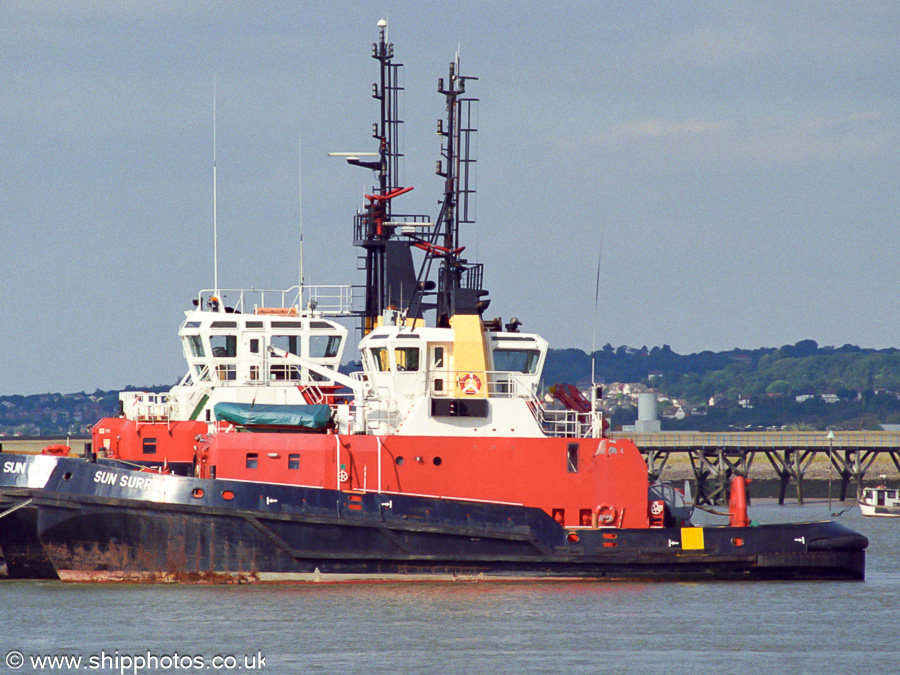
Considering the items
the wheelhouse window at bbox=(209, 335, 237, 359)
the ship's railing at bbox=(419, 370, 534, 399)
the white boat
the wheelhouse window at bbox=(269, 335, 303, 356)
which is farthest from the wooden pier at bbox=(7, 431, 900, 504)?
the ship's railing at bbox=(419, 370, 534, 399)

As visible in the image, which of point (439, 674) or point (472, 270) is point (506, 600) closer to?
point (439, 674)

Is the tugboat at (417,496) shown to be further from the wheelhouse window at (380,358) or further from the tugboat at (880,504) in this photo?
the tugboat at (880,504)

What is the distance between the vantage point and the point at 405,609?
20.7m

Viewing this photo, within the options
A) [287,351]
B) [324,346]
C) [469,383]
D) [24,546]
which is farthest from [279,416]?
[324,346]

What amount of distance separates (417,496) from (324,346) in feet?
22.3

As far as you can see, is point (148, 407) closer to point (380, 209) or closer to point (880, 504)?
point (380, 209)

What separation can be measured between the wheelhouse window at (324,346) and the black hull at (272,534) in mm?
6470

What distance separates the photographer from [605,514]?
23641mm

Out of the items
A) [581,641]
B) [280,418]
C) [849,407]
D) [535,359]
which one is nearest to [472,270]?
[535,359]

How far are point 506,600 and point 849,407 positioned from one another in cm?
12773

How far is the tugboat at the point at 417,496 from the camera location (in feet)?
73.9

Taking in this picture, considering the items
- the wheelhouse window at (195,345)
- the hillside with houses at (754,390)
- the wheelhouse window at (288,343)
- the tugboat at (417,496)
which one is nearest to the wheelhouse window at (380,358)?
the tugboat at (417,496)

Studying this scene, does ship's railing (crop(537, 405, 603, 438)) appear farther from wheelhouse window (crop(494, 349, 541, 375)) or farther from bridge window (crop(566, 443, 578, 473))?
wheelhouse window (crop(494, 349, 541, 375))

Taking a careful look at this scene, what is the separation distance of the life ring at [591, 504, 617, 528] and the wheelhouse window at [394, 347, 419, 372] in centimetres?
391
